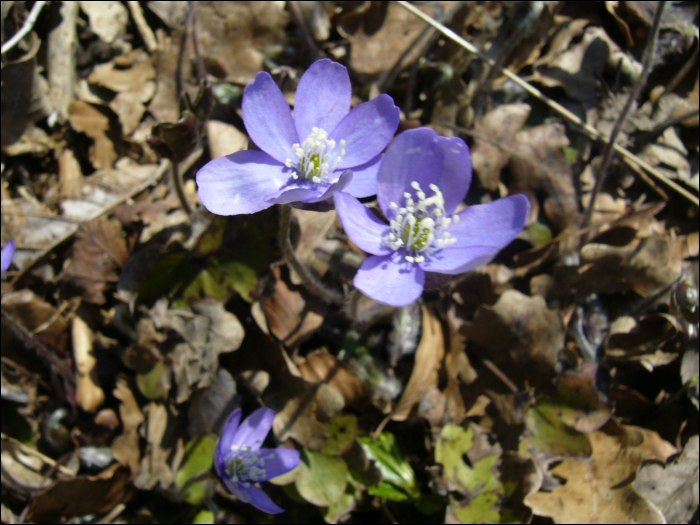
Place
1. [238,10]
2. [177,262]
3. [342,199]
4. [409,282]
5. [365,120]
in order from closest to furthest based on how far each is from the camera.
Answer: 1. [342,199]
2. [409,282]
3. [365,120]
4. [177,262]
5. [238,10]

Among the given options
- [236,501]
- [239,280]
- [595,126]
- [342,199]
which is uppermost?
[342,199]

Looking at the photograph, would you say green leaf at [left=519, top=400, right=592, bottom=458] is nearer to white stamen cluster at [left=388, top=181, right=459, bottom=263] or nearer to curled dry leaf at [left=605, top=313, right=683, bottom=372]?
curled dry leaf at [left=605, top=313, right=683, bottom=372]

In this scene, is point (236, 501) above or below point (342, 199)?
below

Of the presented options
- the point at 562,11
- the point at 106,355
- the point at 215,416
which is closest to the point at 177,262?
the point at 106,355

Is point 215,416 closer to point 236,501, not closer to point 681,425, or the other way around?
point 236,501

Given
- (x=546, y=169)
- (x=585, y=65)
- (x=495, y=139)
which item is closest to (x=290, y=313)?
(x=495, y=139)

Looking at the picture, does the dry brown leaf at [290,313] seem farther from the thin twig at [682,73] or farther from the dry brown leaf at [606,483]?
the thin twig at [682,73]

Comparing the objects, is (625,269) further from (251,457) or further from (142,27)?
(142,27)
